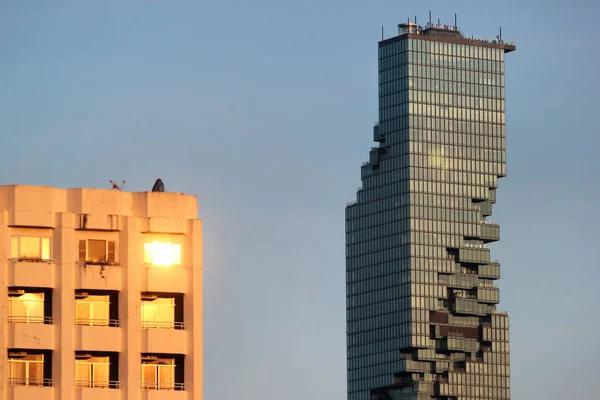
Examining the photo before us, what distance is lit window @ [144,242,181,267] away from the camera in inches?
4621

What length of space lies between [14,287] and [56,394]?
5651mm

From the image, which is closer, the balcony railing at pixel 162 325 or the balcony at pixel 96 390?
the balcony at pixel 96 390

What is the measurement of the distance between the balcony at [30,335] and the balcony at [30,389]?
5.34 ft

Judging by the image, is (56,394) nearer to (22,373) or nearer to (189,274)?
(22,373)

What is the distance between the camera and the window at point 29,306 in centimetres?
11406

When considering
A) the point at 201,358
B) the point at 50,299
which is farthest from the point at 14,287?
the point at 201,358

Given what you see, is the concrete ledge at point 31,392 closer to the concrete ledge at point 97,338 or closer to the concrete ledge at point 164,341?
the concrete ledge at point 97,338

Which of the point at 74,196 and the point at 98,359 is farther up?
the point at 74,196

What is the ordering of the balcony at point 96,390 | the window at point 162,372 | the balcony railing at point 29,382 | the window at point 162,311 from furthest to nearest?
1. the window at point 162,311
2. the window at point 162,372
3. the balcony at point 96,390
4. the balcony railing at point 29,382

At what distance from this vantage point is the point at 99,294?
380 feet

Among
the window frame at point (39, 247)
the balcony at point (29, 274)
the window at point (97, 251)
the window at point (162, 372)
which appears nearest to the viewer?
the balcony at point (29, 274)

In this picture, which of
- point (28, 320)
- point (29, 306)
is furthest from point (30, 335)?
point (29, 306)

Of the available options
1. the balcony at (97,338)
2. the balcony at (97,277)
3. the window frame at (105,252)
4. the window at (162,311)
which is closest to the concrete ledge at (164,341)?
the window at (162,311)

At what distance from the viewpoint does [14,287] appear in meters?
114
